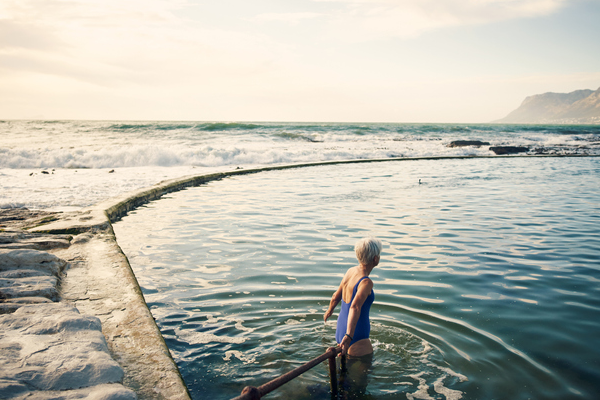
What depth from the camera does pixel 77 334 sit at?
263 cm

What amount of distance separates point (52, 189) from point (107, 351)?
11585 mm

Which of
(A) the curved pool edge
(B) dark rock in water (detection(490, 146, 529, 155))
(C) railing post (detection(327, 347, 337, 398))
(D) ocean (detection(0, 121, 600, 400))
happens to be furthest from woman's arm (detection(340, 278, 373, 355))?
(B) dark rock in water (detection(490, 146, 529, 155))

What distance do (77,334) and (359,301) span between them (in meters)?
1.85

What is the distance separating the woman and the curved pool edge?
47.0 inches

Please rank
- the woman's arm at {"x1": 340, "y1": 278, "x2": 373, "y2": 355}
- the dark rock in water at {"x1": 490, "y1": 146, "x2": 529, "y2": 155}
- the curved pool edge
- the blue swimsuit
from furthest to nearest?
1. the dark rock in water at {"x1": 490, "y1": 146, "x2": 529, "y2": 155}
2. the blue swimsuit
3. the woman's arm at {"x1": 340, "y1": 278, "x2": 373, "y2": 355}
4. the curved pool edge

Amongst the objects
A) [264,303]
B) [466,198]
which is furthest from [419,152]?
[264,303]

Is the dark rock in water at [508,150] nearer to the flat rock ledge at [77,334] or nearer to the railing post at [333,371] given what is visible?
the flat rock ledge at [77,334]

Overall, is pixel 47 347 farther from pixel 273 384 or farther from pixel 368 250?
pixel 368 250

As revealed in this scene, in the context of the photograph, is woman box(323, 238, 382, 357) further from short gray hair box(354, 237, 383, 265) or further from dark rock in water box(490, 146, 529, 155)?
dark rock in water box(490, 146, 529, 155)

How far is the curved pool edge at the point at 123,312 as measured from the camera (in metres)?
2.38

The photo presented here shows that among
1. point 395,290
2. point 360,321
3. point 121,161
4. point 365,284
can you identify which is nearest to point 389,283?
point 395,290

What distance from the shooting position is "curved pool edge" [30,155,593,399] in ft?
7.80

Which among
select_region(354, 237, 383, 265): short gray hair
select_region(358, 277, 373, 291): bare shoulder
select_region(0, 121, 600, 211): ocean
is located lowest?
select_region(0, 121, 600, 211): ocean

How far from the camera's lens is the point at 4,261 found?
3.93 m
